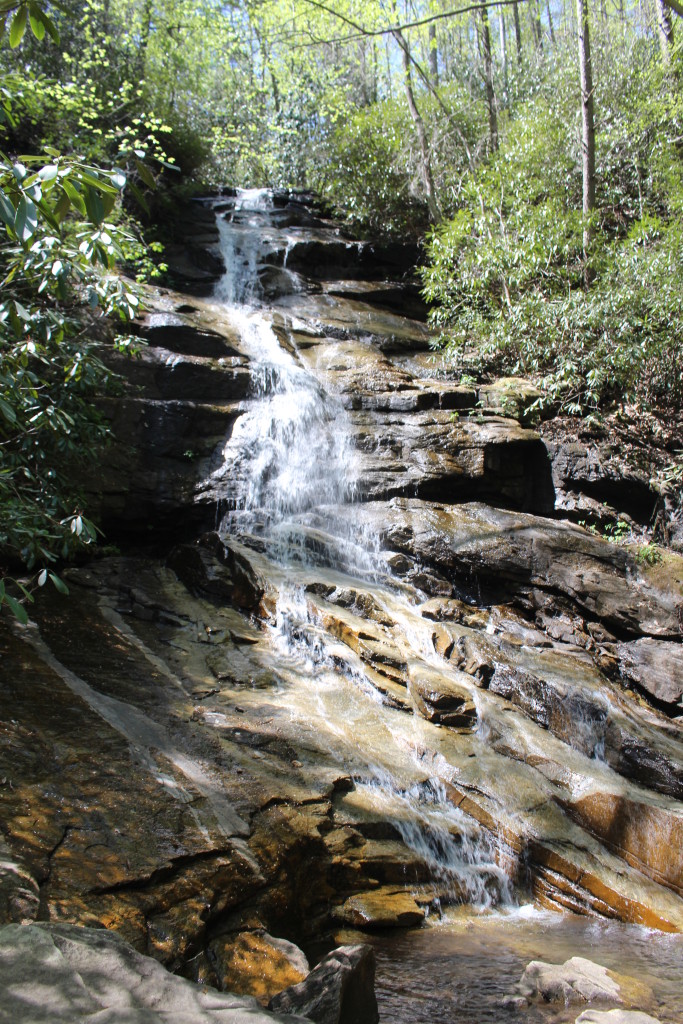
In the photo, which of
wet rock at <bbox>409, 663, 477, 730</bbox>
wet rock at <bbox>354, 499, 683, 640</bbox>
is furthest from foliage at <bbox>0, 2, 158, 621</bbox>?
wet rock at <bbox>354, 499, 683, 640</bbox>

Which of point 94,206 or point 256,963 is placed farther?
point 256,963

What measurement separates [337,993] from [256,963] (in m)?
0.83

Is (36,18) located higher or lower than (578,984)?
higher

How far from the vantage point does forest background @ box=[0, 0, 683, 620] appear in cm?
746

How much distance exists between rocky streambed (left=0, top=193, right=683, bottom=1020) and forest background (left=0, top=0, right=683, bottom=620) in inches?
47.9

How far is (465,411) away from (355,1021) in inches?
366

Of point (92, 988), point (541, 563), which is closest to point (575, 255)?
point (541, 563)

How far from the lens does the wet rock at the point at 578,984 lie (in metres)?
3.14

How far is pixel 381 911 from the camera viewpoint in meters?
4.01

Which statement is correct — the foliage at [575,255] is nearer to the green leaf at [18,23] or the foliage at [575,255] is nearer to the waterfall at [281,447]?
the waterfall at [281,447]

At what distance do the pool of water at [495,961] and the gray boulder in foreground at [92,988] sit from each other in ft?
5.29

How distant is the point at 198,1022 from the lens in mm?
1691

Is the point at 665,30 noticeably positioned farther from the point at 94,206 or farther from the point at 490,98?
the point at 94,206

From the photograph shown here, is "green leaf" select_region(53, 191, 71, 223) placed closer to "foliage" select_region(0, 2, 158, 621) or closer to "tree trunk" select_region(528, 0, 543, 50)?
Answer: "foliage" select_region(0, 2, 158, 621)
